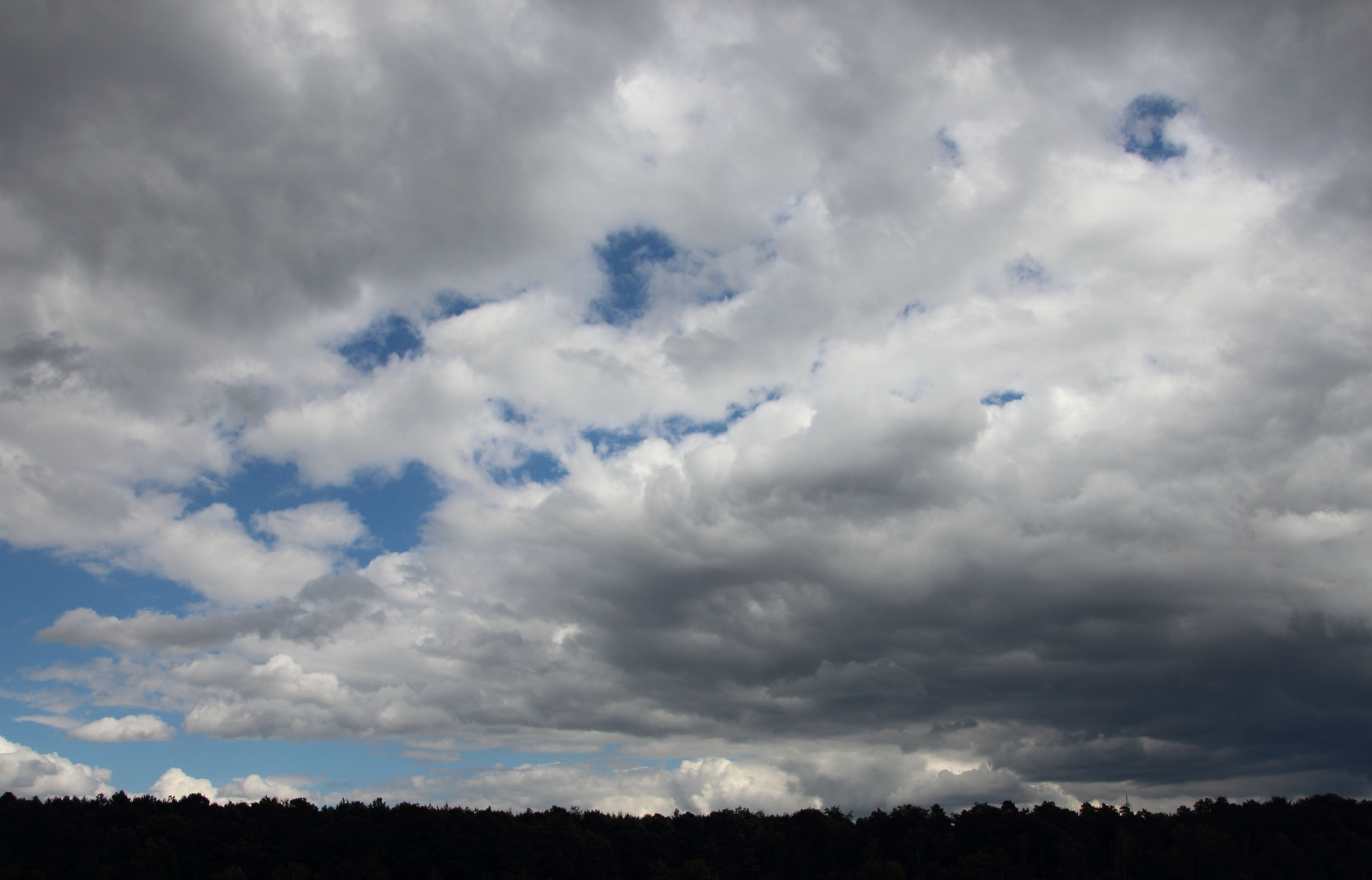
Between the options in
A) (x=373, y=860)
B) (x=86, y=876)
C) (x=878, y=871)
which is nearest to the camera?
(x=86, y=876)

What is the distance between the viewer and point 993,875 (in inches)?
7692

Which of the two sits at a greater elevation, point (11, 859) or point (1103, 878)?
point (11, 859)

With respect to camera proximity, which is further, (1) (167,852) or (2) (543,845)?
(2) (543,845)

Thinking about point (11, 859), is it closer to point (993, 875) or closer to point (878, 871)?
point (878, 871)

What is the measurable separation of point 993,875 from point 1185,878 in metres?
43.6

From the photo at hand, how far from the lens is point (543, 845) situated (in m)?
194

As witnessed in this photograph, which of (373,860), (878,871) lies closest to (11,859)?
(373,860)

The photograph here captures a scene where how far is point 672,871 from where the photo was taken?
192250 millimetres

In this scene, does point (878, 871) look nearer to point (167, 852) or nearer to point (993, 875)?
point (993, 875)

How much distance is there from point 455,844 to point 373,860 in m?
16.7

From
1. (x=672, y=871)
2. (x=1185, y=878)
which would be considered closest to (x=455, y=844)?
(x=672, y=871)

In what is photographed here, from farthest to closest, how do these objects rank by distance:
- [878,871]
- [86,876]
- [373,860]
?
[878,871], [373,860], [86,876]

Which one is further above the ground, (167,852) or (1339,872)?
(167,852)

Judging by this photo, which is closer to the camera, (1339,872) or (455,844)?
(455,844)
